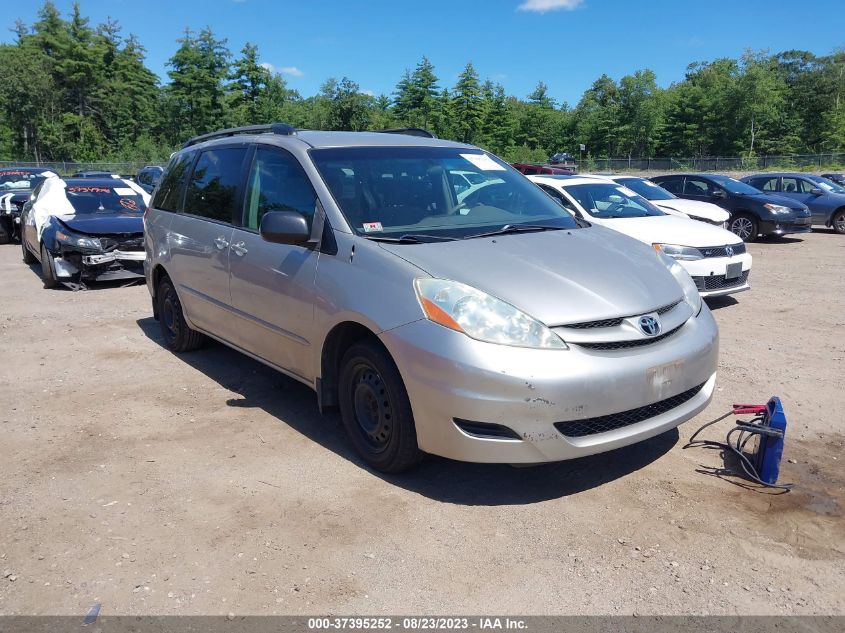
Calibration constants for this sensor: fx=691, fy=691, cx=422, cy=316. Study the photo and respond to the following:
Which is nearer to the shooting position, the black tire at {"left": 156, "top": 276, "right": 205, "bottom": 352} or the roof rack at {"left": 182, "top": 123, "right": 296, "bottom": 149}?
the roof rack at {"left": 182, "top": 123, "right": 296, "bottom": 149}

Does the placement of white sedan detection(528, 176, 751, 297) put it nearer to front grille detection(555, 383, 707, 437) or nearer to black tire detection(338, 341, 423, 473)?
front grille detection(555, 383, 707, 437)

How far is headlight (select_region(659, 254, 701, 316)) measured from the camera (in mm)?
4059

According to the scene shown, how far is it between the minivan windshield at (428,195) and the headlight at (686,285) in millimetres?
680

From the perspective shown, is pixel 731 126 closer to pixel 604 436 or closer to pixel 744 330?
pixel 744 330

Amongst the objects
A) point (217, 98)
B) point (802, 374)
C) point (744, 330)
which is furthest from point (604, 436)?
point (217, 98)

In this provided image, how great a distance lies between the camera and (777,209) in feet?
51.6

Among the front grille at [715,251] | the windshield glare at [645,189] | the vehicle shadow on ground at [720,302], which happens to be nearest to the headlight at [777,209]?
the windshield glare at [645,189]

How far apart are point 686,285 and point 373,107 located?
63622mm

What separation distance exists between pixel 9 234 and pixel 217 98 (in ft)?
165

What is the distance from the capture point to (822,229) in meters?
19.3

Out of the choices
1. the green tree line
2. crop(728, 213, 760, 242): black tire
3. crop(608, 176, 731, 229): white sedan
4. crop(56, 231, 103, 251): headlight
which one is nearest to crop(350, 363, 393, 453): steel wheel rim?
crop(56, 231, 103, 251): headlight

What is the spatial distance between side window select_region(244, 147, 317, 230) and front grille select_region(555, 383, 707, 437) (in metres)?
2.04

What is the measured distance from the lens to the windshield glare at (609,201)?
9570mm

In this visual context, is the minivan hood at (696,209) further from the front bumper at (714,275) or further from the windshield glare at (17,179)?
the windshield glare at (17,179)
